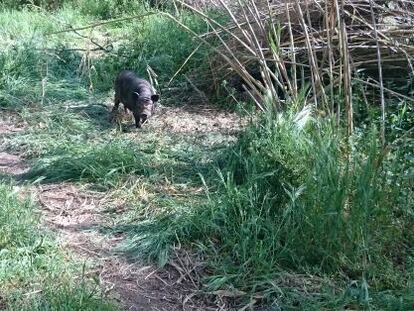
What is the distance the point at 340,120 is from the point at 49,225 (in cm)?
234

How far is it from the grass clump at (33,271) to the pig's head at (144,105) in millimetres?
2625

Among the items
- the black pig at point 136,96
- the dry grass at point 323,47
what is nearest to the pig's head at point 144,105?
the black pig at point 136,96

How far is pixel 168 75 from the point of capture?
30.7ft

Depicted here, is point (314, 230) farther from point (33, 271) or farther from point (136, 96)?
point (136, 96)

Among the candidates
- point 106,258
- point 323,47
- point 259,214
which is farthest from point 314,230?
point 323,47

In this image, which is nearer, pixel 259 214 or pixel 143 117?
pixel 259 214

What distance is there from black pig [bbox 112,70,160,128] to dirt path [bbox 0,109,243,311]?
5.05ft

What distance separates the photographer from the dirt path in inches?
179

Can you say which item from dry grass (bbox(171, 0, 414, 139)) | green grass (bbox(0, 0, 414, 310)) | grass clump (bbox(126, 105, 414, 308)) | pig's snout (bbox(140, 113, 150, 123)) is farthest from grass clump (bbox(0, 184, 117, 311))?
pig's snout (bbox(140, 113, 150, 123))

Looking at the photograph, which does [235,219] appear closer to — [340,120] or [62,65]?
[340,120]

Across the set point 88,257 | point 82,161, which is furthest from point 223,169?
point 88,257

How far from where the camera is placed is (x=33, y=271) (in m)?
4.50

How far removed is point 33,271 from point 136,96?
3.51m

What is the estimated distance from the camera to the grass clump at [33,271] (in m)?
4.11
